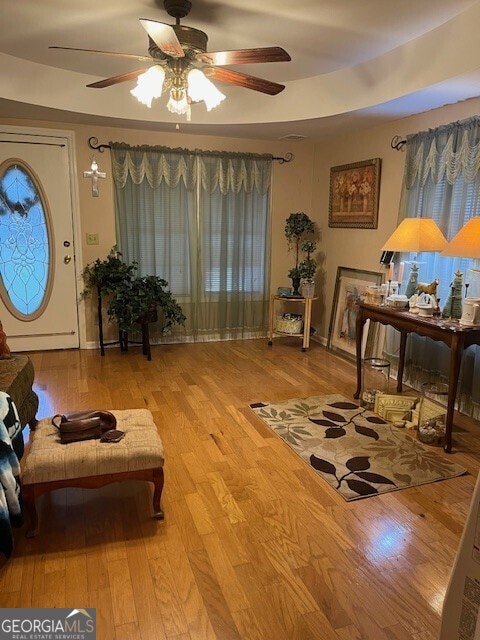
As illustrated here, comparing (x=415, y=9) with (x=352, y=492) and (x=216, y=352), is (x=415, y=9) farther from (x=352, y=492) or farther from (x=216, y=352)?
(x=216, y=352)

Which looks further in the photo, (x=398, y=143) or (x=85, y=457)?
(x=398, y=143)

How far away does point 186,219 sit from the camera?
5055mm

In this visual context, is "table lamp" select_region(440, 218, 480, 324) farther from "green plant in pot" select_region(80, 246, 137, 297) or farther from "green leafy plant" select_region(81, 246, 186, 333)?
"green plant in pot" select_region(80, 246, 137, 297)

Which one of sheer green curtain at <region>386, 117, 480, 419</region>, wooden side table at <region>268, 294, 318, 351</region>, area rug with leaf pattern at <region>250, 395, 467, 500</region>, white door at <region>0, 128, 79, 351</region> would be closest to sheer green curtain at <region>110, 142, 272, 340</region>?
wooden side table at <region>268, 294, 318, 351</region>

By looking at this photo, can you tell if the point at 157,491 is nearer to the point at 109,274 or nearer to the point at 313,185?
the point at 109,274

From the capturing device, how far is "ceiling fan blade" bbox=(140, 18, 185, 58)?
1966 mm

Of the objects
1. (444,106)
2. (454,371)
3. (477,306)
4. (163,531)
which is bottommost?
(163,531)

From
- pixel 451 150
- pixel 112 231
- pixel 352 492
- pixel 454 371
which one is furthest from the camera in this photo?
pixel 112 231

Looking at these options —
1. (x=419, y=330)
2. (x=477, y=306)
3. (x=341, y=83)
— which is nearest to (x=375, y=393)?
(x=419, y=330)

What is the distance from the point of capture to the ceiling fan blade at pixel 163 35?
197 cm

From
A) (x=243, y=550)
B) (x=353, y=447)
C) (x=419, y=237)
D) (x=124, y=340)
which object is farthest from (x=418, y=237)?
(x=124, y=340)

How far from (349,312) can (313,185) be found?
171cm

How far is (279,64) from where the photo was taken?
357cm

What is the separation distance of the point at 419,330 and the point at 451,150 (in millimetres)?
1398
